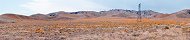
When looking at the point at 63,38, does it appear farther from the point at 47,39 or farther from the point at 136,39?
the point at 136,39

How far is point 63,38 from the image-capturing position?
1112 inches

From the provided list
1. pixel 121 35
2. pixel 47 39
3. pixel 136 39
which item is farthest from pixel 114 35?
pixel 47 39

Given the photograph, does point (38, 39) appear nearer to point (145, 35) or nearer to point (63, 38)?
point (63, 38)

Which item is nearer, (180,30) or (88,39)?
(88,39)

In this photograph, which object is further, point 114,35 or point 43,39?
point 114,35

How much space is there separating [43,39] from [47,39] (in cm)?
27

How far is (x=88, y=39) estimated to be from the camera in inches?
1092

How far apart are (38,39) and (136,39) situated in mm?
6188

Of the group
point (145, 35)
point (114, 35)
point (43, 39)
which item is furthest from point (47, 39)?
point (145, 35)

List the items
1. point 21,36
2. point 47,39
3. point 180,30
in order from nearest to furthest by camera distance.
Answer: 1. point 47,39
2. point 21,36
3. point 180,30

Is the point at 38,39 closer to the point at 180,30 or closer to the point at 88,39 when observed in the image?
the point at 88,39

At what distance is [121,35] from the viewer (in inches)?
1170

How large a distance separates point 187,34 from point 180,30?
256 centimetres

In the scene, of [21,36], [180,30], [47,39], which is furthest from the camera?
[180,30]
